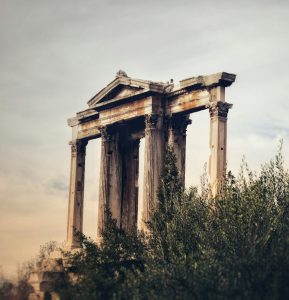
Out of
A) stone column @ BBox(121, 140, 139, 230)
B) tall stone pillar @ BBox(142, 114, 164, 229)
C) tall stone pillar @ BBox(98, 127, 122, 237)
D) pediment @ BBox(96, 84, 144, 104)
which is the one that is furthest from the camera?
stone column @ BBox(121, 140, 139, 230)

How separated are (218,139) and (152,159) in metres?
4.94

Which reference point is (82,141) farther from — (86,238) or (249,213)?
(249,213)

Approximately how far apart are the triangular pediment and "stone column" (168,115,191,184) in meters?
2.28

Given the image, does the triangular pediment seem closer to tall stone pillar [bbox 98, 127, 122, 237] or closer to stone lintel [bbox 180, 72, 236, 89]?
tall stone pillar [bbox 98, 127, 122, 237]

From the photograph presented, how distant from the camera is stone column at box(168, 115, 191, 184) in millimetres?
45469

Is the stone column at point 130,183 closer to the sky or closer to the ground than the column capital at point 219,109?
closer to the ground

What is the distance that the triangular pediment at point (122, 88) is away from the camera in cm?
4462

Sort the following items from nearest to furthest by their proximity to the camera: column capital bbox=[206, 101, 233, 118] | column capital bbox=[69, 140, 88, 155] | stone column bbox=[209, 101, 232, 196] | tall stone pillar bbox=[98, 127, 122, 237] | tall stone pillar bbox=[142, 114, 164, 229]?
1. stone column bbox=[209, 101, 232, 196]
2. column capital bbox=[206, 101, 233, 118]
3. tall stone pillar bbox=[142, 114, 164, 229]
4. tall stone pillar bbox=[98, 127, 122, 237]
5. column capital bbox=[69, 140, 88, 155]

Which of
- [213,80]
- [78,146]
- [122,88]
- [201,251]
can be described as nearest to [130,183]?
[78,146]

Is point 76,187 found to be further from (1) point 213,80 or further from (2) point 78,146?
(1) point 213,80

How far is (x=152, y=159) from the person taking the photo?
44.0 metres

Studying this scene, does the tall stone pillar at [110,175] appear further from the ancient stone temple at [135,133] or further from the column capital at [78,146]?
the column capital at [78,146]

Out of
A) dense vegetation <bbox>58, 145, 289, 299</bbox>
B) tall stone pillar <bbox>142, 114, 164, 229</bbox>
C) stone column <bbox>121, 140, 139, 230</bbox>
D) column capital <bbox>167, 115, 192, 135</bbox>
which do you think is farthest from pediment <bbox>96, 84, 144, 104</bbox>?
dense vegetation <bbox>58, 145, 289, 299</bbox>

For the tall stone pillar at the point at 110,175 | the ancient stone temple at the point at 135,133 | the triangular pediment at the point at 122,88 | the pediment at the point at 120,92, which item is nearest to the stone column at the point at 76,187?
the ancient stone temple at the point at 135,133
